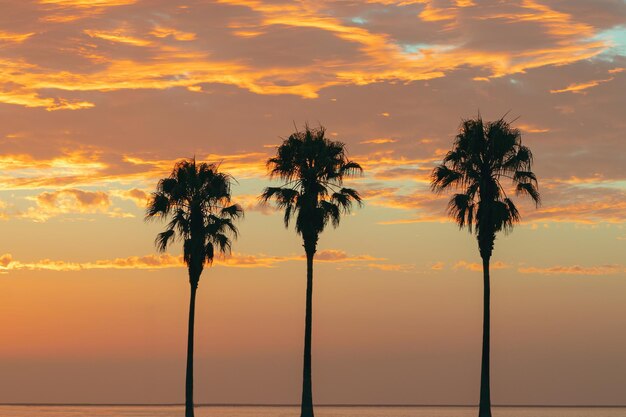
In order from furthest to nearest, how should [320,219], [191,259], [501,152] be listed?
[191,259] → [320,219] → [501,152]

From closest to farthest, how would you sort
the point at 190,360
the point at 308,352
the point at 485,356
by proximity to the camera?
the point at 485,356 → the point at 308,352 → the point at 190,360

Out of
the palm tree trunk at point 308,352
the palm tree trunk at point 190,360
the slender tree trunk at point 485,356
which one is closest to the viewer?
the slender tree trunk at point 485,356

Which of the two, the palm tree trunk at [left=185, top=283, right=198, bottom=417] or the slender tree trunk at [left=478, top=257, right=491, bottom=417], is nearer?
the slender tree trunk at [left=478, top=257, right=491, bottom=417]

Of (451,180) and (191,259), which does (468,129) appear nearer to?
(451,180)

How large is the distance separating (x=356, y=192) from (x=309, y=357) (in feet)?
37.7

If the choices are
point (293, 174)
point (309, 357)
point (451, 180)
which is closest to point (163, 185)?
point (293, 174)

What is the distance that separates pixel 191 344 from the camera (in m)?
76.7

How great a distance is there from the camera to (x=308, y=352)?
7188cm

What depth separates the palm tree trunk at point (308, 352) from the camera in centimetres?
7050

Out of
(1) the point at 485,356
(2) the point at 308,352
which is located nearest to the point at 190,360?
(2) the point at 308,352

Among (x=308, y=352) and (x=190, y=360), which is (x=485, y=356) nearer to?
(x=308, y=352)

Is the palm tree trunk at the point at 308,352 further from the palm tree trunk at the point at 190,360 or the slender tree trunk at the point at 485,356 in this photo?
the slender tree trunk at the point at 485,356

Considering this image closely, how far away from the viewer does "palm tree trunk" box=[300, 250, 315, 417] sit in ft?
231

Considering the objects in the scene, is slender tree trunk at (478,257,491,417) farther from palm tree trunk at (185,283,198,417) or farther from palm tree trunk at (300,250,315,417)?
palm tree trunk at (185,283,198,417)
